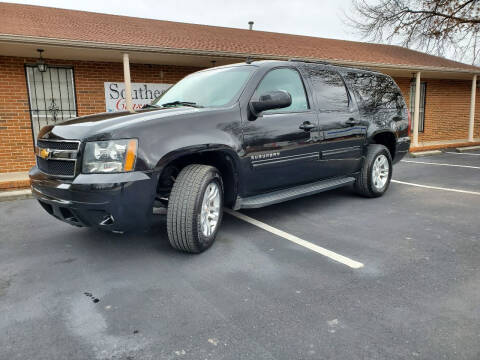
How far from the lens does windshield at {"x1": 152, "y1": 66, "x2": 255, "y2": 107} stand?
408 centimetres

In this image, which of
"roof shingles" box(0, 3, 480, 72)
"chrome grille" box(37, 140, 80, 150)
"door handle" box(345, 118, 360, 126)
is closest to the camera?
"chrome grille" box(37, 140, 80, 150)

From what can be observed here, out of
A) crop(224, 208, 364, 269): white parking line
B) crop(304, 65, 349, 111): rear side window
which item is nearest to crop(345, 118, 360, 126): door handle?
crop(304, 65, 349, 111): rear side window

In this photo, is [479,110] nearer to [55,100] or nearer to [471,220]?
[471,220]

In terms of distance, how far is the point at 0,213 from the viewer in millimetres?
5484

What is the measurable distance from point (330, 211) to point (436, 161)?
6608 mm

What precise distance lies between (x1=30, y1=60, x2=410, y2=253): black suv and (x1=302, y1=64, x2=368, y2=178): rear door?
18mm

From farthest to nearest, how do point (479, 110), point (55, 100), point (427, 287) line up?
point (479, 110) → point (55, 100) → point (427, 287)

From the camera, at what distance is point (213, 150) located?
3.67 meters

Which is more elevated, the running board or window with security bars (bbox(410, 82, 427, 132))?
window with security bars (bbox(410, 82, 427, 132))

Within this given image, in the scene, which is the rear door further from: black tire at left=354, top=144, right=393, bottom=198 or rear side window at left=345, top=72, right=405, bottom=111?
rear side window at left=345, top=72, right=405, bottom=111

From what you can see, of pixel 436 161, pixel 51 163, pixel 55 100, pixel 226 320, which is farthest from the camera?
pixel 436 161

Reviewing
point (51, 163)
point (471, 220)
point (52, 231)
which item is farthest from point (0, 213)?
point (471, 220)

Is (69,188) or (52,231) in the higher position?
(69,188)

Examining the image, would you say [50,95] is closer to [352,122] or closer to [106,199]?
[106,199]
